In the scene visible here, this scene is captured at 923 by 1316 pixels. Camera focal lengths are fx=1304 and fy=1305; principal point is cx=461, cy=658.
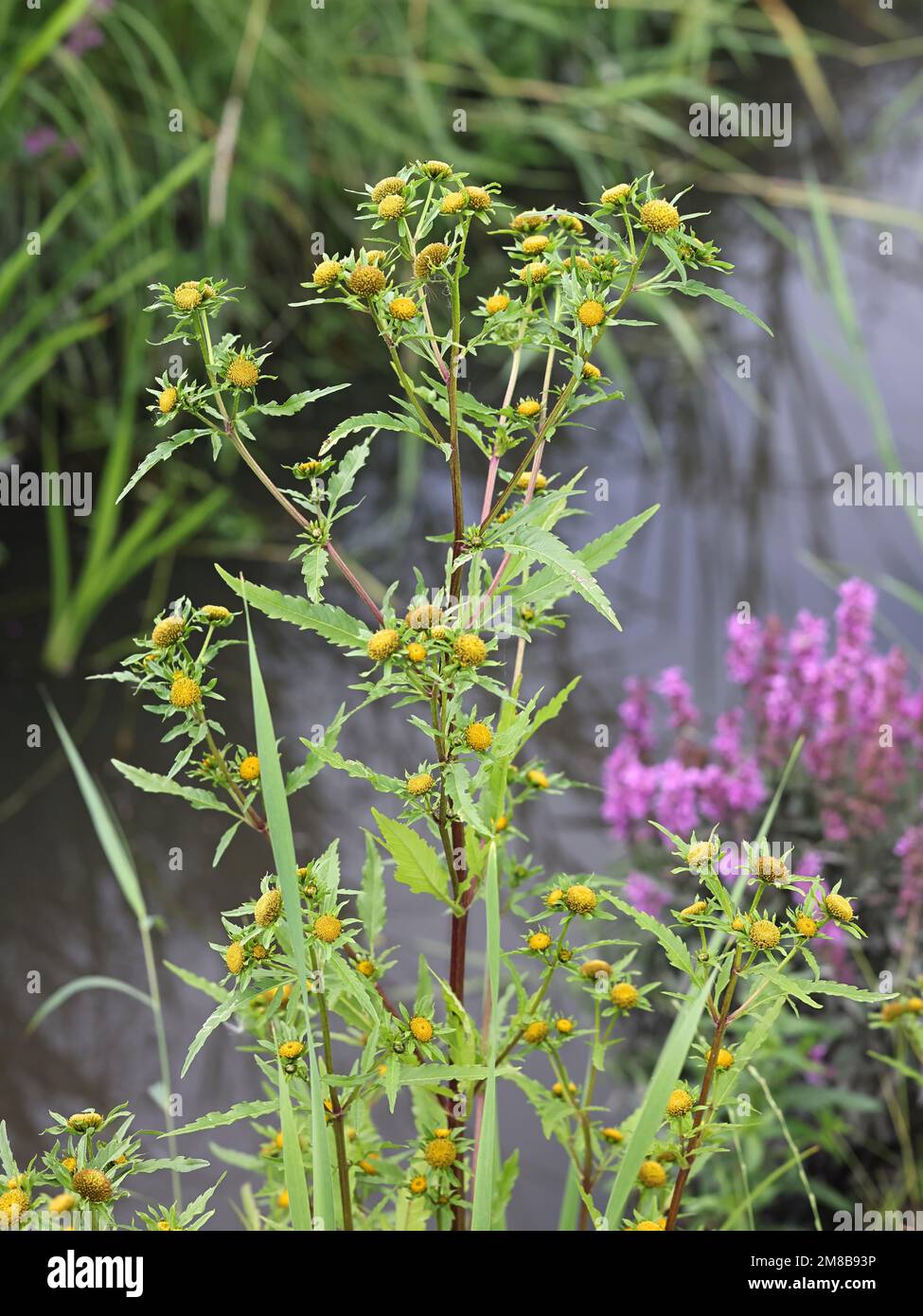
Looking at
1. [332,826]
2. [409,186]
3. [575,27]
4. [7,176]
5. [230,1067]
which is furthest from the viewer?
[575,27]

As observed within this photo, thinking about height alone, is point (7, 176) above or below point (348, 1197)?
above

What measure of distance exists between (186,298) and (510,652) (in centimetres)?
141

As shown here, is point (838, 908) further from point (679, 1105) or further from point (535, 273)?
point (535, 273)

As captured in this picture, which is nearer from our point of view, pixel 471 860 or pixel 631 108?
pixel 471 860

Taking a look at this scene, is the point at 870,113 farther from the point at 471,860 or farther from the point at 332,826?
the point at 471,860

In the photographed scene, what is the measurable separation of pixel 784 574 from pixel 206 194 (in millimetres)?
1240

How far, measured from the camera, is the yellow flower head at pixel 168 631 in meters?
0.71

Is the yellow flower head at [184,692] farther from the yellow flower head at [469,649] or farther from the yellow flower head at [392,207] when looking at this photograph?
the yellow flower head at [392,207]

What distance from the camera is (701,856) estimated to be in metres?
0.68

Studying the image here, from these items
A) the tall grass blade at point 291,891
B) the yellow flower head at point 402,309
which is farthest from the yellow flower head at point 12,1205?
the yellow flower head at point 402,309

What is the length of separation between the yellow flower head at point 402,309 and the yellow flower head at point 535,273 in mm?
64

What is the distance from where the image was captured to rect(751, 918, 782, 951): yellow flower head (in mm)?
655

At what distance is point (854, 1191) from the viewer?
1393mm
